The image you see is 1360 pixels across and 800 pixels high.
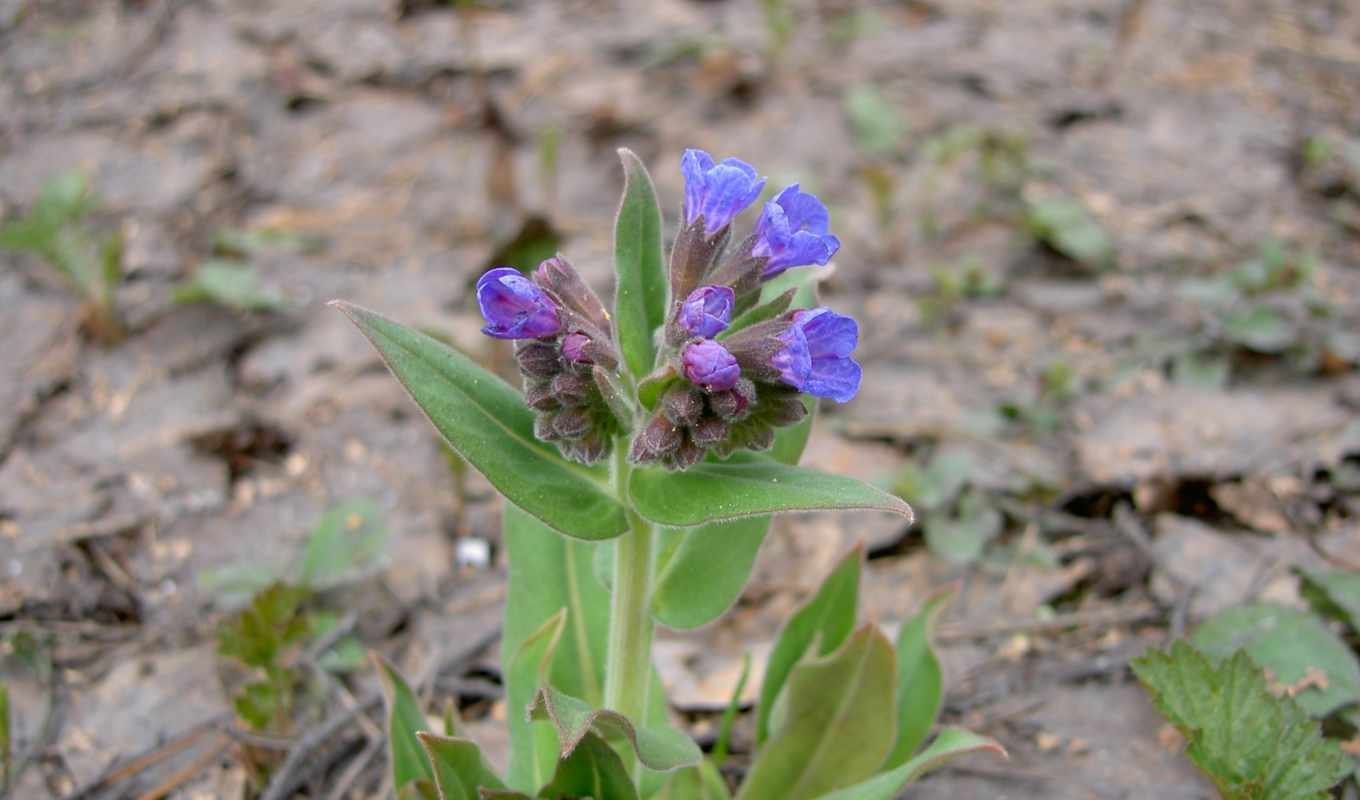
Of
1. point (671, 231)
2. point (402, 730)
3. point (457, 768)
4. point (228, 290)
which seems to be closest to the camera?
point (457, 768)

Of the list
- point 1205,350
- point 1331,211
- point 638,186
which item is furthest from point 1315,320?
point 638,186

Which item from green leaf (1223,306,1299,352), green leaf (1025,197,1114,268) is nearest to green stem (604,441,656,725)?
green leaf (1223,306,1299,352)

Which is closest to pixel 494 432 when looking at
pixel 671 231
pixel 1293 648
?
pixel 1293 648

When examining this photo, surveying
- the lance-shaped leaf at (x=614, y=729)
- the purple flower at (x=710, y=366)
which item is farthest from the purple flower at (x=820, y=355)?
the lance-shaped leaf at (x=614, y=729)

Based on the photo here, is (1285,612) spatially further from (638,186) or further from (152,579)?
(152,579)

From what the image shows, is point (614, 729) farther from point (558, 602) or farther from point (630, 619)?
point (558, 602)
